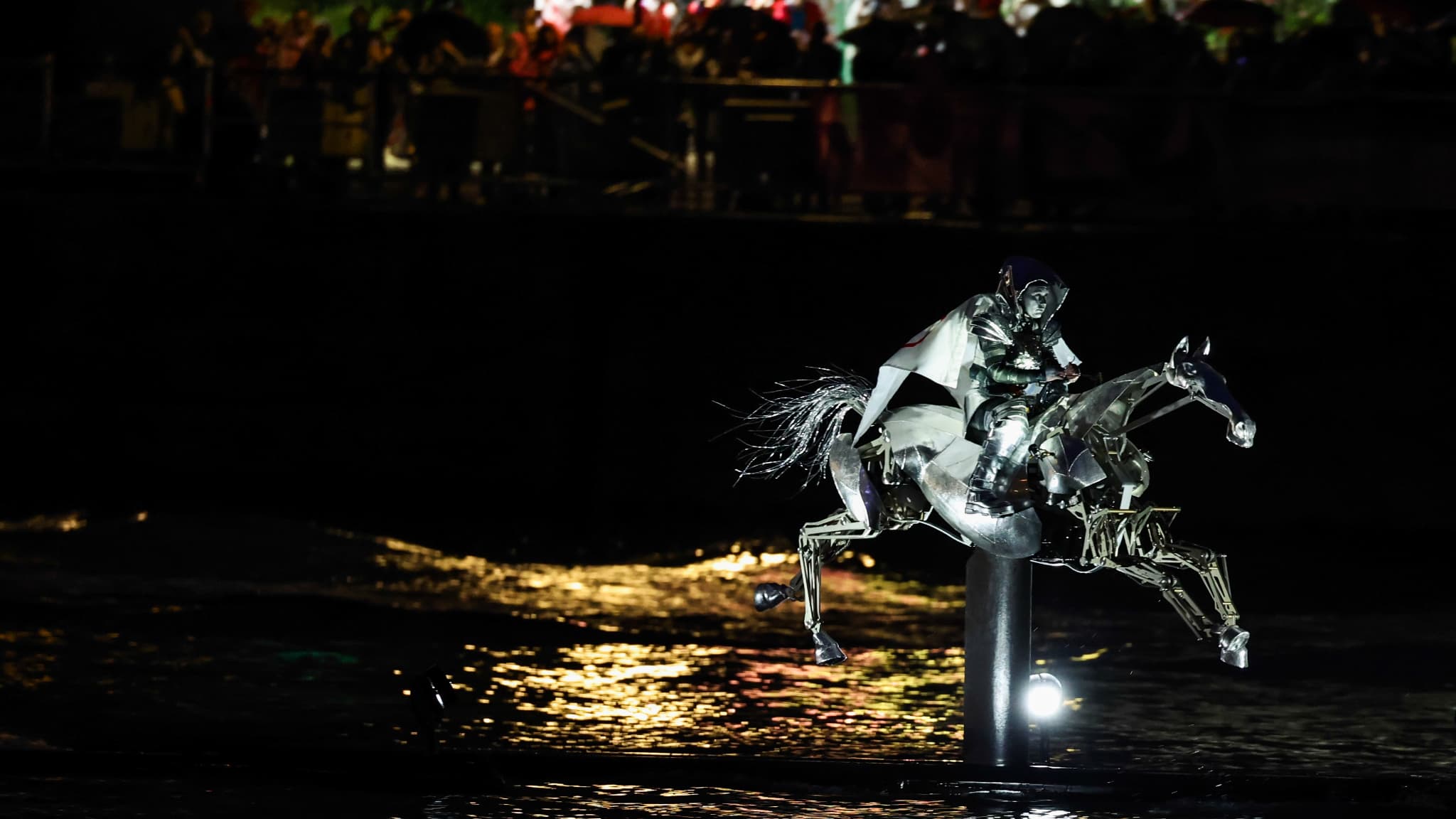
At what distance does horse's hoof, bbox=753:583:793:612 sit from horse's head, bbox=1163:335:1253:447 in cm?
136

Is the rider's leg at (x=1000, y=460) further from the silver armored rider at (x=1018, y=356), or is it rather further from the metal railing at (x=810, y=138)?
the metal railing at (x=810, y=138)

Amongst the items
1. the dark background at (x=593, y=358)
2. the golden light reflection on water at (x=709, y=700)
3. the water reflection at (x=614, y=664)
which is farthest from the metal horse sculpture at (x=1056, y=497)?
the dark background at (x=593, y=358)

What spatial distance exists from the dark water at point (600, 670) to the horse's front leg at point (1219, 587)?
0.90m

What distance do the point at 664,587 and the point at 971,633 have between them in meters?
5.07

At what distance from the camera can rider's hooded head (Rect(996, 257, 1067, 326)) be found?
5566mm

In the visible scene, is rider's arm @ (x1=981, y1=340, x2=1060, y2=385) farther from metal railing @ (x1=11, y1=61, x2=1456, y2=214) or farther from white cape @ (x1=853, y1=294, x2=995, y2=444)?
metal railing @ (x1=11, y1=61, x2=1456, y2=214)

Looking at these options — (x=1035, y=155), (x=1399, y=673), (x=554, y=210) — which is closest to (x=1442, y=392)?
(x=1035, y=155)

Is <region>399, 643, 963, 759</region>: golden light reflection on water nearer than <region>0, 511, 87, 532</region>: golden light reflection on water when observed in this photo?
Yes

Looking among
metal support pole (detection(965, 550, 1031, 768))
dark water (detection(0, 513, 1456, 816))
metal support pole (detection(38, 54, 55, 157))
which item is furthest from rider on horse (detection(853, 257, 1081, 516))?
metal support pole (detection(38, 54, 55, 157))

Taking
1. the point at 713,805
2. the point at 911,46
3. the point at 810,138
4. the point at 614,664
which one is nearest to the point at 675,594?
the point at 614,664

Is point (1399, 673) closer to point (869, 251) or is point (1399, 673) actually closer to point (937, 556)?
point (937, 556)

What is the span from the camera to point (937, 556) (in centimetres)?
1201

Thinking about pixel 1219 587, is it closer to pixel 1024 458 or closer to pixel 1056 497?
pixel 1056 497

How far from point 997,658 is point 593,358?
7289 mm
